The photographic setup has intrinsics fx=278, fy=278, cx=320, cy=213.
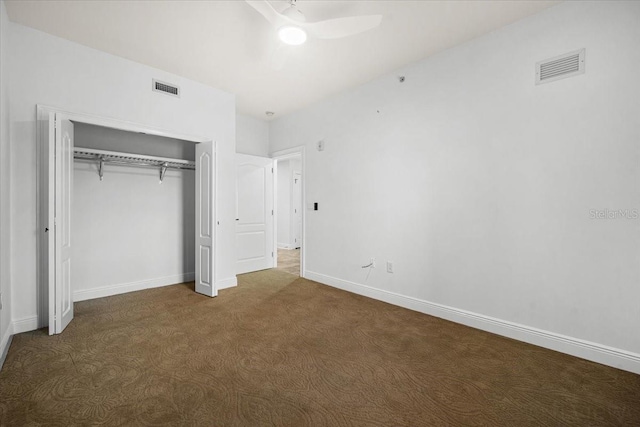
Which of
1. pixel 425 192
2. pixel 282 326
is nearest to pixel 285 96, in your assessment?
pixel 425 192

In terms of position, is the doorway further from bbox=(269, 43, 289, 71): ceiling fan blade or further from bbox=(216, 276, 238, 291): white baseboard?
bbox=(269, 43, 289, 71): ceiling fan blade

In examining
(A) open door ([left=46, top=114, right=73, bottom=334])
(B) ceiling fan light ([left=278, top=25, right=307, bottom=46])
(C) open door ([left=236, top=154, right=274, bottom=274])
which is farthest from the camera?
(C) open door ([left=236, top=154, right=274, bottom=274])

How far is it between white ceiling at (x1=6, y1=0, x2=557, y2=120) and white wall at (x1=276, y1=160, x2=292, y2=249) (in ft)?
15.2

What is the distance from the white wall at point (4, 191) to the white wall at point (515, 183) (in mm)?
3769

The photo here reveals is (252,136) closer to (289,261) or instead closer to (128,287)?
(289,261)

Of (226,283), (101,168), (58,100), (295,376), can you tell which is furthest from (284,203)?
(295,376)

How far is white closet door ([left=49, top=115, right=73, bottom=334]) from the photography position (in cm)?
274

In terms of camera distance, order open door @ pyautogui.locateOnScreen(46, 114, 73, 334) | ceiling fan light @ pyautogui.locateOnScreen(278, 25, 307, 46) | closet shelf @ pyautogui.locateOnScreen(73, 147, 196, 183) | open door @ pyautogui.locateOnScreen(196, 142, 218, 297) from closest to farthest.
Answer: ceiling fan light @ pyautogui.locateOnScreen(278, 25, 307, 46) < open door @ pyautogui.locateOnScreen(46, 114, 73, 334) < closet shelf @ pyautogui.locateOnScreen(73, 147, 196, 183) < open door @ pyautogui.locateOnScreen(196, 142, 218, 297)

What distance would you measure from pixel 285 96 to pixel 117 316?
3.80 m

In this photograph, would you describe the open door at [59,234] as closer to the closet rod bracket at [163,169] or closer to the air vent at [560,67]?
the closet rod bracket at [163,169]

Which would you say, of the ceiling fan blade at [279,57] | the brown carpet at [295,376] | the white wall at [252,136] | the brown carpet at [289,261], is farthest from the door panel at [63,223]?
the brown carpet at [289,261]

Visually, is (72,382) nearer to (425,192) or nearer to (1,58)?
(1,58)

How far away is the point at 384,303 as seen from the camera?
3.75 metres

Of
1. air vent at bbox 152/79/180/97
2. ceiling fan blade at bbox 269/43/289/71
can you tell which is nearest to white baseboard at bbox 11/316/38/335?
air vent at bbox 152/79/180/97
